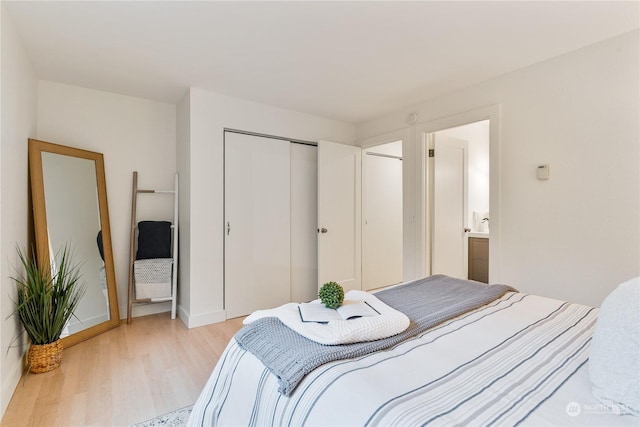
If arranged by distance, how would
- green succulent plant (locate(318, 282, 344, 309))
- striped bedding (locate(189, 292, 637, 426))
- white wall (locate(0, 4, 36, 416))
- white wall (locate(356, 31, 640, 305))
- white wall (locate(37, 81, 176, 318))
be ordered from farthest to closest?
white wall (locate(37, 81, 176, 318)) < white wall (locate(356, 31, 640, 305)) < white wall (locate(0, 4, 36, 416)) < green succulent plant (locate(318, 282, 344, 309)) < striped bedding (locate(189, 292, 637, 426))

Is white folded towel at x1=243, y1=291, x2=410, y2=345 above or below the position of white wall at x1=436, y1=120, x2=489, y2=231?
below

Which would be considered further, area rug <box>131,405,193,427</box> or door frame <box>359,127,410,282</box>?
door frame <box>359,127,410,282</box>

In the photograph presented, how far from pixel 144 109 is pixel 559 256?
413cm

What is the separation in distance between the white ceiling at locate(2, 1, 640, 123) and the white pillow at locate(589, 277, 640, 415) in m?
1.71

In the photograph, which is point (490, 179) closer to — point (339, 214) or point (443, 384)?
point (339, 214)

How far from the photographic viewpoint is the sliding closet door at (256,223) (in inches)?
128

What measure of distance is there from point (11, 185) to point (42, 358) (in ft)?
3.92

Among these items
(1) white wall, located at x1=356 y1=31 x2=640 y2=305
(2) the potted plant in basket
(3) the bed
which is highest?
(1) white wall, located at x1=356 y1=31 x2=640 y2=305

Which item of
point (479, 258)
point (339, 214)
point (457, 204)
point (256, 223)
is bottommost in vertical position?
point (479, 258)

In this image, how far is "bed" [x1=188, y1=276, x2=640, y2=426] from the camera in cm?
76

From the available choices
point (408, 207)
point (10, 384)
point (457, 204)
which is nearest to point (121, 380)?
point (10, 384)

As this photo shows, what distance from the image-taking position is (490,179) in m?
2.77

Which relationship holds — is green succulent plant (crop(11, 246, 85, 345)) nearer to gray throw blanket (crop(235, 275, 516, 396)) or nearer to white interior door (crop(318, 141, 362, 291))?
gray throw blanket (crop(235, 275, 516, 396))

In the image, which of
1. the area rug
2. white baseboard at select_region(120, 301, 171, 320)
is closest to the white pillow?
the area rug
